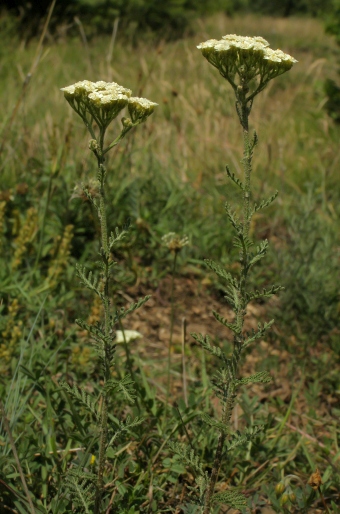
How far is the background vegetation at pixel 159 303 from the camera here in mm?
1675

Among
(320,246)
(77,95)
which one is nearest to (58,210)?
(320,246)

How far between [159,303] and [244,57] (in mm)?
1715

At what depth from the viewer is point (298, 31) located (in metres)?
23.1

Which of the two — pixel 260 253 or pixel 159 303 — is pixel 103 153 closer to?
pixel 260 253

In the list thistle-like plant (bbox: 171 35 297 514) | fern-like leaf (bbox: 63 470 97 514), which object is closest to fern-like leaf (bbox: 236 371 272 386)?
thistle-like plant (bbox: 171 35 297 514)

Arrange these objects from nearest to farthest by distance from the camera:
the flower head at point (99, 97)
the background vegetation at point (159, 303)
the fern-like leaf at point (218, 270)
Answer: the flower head at point (99, 97)
the fern-like leaf at point (218, 270)
the background vegetation at point (159, 303)

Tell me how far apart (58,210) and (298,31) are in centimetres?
2326

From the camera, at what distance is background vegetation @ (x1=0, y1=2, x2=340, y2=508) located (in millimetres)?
1675

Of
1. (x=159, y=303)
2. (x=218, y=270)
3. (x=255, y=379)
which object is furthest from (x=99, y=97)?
(x=159, y=303)

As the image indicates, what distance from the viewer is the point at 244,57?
118cm

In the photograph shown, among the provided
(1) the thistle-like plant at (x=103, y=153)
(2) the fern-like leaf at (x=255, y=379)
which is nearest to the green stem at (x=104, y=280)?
(1) the thistle-like plant at (x=103, y=153)

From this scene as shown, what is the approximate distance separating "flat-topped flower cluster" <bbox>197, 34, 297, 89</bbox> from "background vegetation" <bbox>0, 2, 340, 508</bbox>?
0.90 meters

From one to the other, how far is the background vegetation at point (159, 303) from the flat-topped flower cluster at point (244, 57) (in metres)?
0.90

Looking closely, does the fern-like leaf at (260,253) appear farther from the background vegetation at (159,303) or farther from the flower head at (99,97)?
the background vegetation at (159,303)
